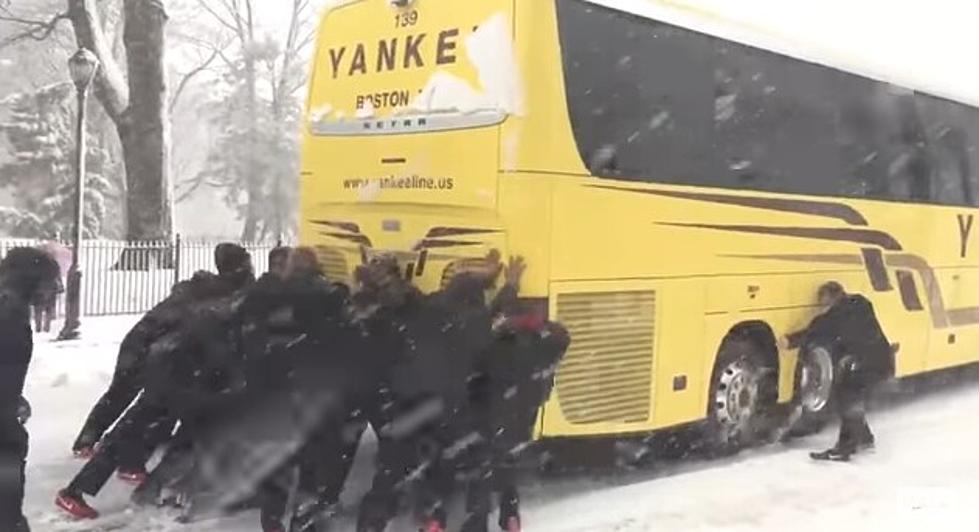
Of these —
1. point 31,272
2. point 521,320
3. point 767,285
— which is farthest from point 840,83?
point 31,272

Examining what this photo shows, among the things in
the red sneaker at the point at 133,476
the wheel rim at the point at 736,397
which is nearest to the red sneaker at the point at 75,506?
the red sneaker at the point at 133,476

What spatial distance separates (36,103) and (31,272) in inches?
1472

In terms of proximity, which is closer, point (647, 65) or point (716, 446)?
point (647, 65)

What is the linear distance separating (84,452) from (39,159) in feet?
114

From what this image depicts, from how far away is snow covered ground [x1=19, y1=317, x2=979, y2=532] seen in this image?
22.8ft

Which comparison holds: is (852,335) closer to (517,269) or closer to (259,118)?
(517,269)

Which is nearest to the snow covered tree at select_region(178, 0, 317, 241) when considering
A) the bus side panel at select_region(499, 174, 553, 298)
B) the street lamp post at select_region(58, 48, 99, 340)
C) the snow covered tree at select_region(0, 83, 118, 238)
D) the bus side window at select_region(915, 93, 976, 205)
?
the snow covered tree at select_region(0, 83, 118, 238)

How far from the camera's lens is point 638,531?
6809 mm

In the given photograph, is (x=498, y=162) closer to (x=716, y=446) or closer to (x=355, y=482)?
(x=355, y=482)

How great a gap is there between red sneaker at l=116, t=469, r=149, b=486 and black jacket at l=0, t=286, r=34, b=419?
7.44ft

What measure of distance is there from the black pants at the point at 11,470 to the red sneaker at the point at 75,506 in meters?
1.63

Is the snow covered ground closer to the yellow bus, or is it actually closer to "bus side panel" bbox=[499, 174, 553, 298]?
the yellow bus

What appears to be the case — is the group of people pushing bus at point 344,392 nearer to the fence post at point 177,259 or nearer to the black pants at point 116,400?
the black pants at point 116,400

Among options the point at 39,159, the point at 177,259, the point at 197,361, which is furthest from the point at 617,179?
the point at 39,159
